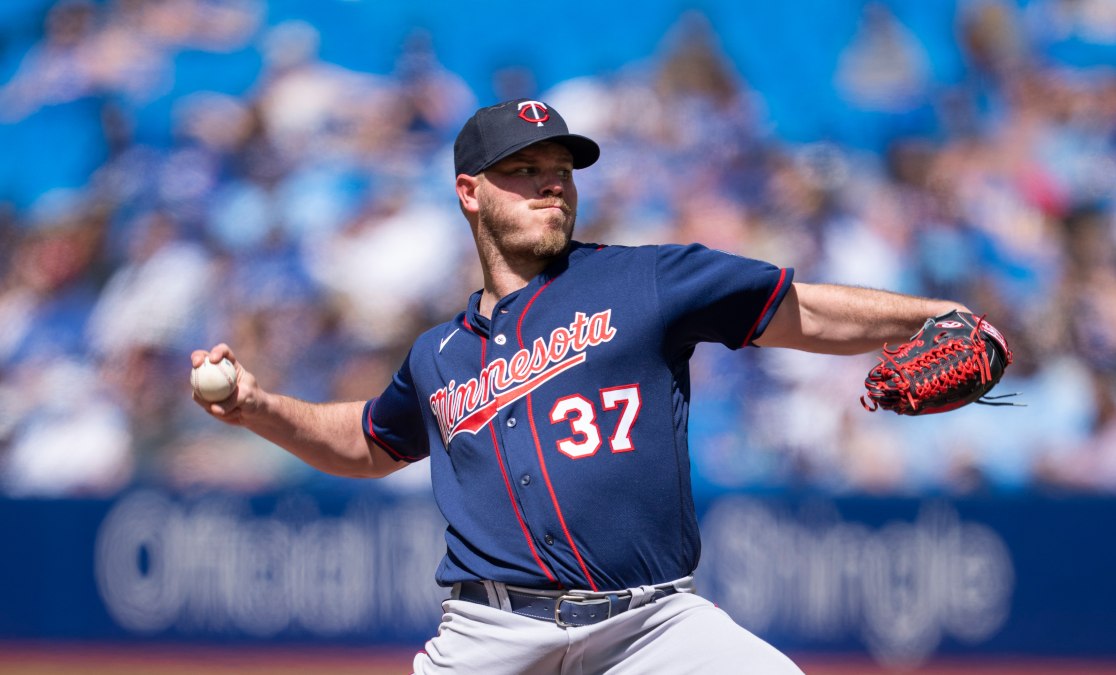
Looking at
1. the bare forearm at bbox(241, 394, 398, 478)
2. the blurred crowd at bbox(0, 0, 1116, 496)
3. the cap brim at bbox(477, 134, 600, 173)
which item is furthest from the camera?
the blurred crowd at bbox(0, 0, 1116, 496)

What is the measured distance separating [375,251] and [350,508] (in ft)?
6.45

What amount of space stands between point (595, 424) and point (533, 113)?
81cm

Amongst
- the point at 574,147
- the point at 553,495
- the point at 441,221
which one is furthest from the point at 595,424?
the point at 441,221

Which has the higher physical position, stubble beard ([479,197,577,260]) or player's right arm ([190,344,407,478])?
stubble beard ([479,197,577,260])

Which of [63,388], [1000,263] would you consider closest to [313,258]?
[63,388]

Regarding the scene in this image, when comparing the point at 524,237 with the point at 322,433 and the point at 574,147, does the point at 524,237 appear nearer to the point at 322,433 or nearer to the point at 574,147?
the point at 574,147

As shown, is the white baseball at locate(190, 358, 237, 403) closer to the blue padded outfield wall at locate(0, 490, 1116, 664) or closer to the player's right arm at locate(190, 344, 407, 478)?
the player's right arm at locate(190, 344, 407, 478)

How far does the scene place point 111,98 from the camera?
9359 millimetres

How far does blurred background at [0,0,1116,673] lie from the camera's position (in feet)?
23.7

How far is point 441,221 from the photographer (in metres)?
8.70

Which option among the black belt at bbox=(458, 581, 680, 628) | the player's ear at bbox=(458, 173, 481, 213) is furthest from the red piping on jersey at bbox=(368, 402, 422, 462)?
the black belt at bbox=(458, 581, 680, 628)

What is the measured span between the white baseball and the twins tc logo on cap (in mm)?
952

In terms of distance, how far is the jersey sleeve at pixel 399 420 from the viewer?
3.33m

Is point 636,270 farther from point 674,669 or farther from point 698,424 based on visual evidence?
point 698,424
